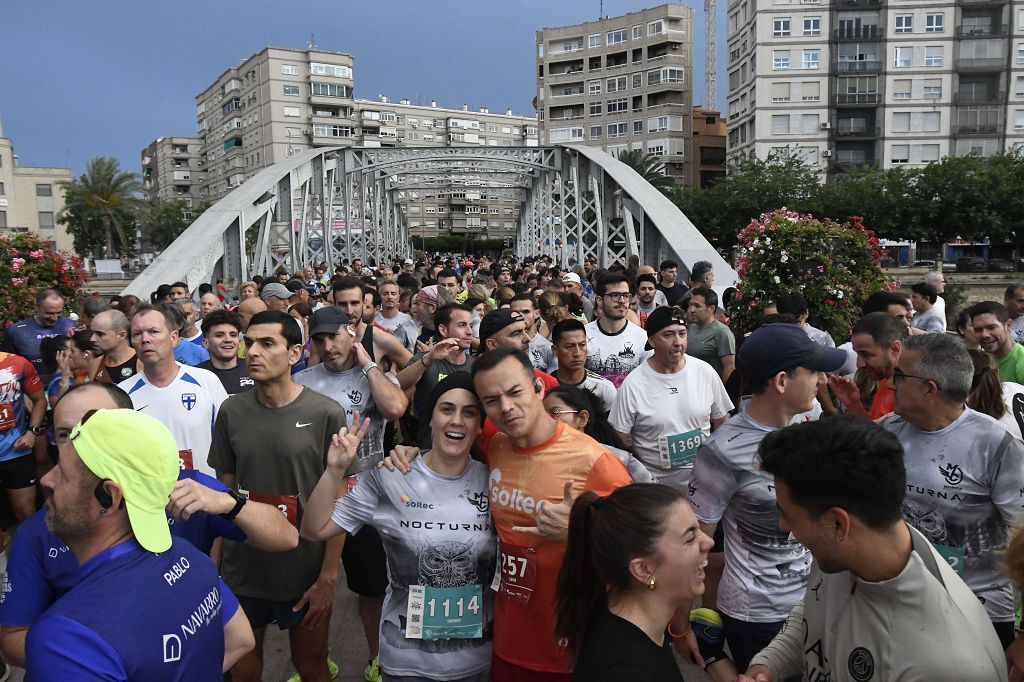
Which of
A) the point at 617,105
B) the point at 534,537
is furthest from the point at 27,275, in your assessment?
the point at 617,105

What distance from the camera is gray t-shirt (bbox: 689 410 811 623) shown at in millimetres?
2807

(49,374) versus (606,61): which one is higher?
(606,61)

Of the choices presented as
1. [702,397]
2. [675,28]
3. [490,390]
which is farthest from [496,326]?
[675,28]

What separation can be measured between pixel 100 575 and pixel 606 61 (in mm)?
85146

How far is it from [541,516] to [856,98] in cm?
6468

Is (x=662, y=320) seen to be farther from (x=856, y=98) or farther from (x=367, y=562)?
(x=856, y=98)

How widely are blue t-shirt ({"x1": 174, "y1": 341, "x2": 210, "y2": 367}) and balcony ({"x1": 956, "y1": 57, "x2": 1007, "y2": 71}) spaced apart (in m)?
65.3

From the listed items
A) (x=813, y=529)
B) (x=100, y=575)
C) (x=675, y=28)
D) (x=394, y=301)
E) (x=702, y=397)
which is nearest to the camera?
(x=100, y=575)

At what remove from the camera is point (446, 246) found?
10156 cm

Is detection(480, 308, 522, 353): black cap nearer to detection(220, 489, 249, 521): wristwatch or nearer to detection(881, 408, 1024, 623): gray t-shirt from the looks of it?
detection(220, 489, 249, 521): wristwatch

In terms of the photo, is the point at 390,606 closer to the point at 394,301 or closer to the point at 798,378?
the point at 798,378

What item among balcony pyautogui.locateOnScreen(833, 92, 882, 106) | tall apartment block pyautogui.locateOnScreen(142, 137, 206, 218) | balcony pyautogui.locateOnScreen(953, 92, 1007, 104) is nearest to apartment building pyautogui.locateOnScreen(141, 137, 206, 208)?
tall apartment block pyautogui.locateOnScreen(142, 137, 206, 218)

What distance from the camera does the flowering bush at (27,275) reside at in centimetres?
872

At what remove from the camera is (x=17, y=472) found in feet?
17.9
